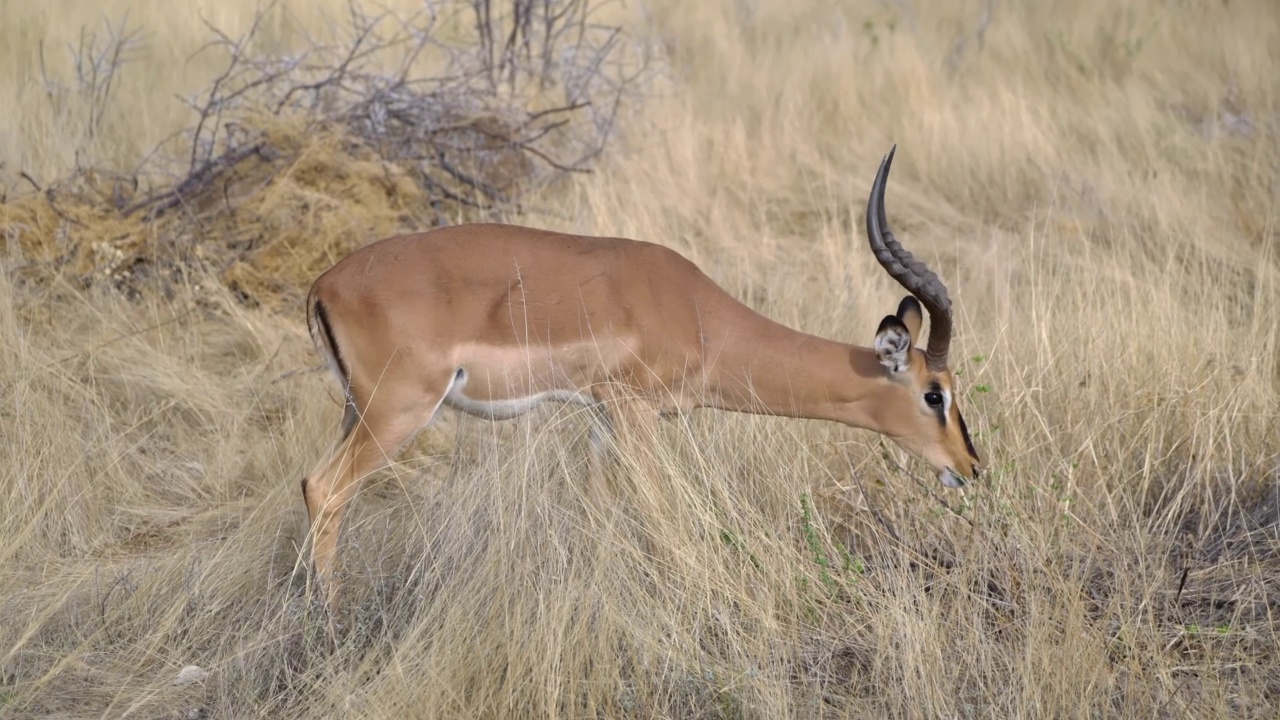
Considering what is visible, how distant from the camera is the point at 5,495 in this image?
4117mm

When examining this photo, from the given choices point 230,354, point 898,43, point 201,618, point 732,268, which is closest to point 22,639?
point 201,618

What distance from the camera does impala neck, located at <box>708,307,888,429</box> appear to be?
4215 millimetres

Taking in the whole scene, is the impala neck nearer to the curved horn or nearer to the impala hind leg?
the curved horn

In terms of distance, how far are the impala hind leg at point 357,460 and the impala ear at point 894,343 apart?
132cm

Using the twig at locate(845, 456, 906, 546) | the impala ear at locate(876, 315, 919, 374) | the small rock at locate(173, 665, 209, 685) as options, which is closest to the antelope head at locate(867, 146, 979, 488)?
the impala ear at locate(876, 315, 919, 374)

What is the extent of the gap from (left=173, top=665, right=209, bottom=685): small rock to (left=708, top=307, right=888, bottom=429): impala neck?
174 centimetres

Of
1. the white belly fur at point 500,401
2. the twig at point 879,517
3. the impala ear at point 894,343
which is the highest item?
the impala ear at point 894,343

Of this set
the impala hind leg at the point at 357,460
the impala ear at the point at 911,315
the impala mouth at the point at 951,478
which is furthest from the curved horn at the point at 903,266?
the impala hind leg at the point at 357,460

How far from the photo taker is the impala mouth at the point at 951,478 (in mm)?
4086

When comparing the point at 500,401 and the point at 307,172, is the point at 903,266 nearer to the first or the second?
the point at 500,401

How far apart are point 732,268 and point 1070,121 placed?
3.45m

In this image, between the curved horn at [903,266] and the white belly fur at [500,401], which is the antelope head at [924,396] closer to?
the curved horn at [903,266]

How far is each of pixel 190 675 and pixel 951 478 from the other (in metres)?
2.25

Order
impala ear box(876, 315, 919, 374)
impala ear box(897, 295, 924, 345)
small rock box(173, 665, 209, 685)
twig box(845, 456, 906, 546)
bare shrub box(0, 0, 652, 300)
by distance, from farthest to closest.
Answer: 1. bare shrub box(0, 0, 652, 300)
2. impala ear box(897, 295, 924, 345)
3. impala ear box(876, 315, 919, 374)
4. twig box(845, 456, 906, 546)
5. small rock box(173, 665, 209, 685)
